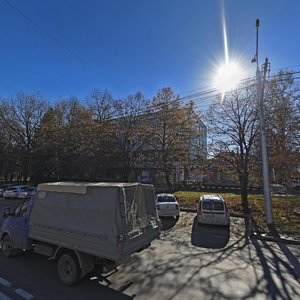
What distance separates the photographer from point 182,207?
19.9 m

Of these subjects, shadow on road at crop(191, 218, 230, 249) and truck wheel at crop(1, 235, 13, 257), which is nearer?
truck wheel at crop(1, 235, 13, 257)

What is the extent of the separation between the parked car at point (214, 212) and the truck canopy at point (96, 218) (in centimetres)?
679

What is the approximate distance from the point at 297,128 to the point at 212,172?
777 cm

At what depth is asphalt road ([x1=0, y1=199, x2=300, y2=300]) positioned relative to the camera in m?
5.46

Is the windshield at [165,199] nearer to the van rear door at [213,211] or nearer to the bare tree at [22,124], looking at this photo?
the van rear door at [213,211]

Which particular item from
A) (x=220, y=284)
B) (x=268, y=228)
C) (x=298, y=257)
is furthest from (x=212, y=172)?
(x=220, y=284)

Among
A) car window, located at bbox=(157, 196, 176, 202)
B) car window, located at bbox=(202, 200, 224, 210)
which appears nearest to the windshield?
car window, located at bbox=(157, 196, 176, 202)

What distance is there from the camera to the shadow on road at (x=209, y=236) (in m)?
9.87

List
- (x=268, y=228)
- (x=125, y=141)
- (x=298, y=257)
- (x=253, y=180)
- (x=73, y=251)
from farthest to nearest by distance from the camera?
(x=125, y=141)
(x=253, y=180)
(x=268, y=228)
(x=298, y=257)
(x=73, y=251)

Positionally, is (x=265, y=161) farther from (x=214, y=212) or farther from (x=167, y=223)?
(x=167, y=223)

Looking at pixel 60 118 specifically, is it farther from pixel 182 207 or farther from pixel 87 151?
pixel 182 207

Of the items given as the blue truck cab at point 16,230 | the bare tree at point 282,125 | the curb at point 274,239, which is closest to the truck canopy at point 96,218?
the blue truck cab at point 16,230

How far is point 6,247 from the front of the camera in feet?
25.0

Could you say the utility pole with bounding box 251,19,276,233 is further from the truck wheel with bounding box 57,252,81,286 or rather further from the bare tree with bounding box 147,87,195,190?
the bare tree with bounding box 147,87,195,190
